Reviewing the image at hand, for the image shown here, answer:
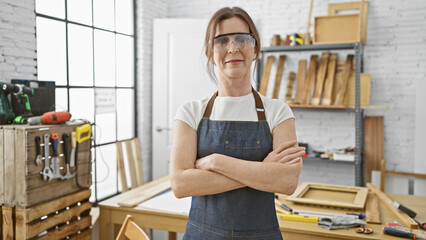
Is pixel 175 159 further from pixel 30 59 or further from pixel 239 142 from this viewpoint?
pixel 30 59

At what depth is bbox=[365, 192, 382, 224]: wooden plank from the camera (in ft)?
6.61

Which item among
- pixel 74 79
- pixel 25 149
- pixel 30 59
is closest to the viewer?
pixel 25 149

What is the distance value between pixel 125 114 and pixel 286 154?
313 centimetres

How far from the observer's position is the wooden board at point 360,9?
3.98 metres

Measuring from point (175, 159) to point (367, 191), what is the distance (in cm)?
160

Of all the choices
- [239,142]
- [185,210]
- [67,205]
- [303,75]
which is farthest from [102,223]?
[303,75]

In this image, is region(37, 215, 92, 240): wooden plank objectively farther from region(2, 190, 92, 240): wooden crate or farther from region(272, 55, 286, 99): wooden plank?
region(272, 55, 286, 99): wooden plank

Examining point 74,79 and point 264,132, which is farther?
point 74,79

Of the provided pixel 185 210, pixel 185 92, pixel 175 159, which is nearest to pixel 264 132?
pixel 175 159

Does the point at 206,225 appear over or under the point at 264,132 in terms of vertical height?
under

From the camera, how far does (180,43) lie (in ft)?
14.4

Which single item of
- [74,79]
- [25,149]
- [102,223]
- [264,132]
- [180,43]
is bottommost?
[102,223]

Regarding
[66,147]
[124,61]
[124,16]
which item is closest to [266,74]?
[124,61]

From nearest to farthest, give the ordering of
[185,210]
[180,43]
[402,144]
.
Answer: [185,210] < [402,144] < [180,43]
